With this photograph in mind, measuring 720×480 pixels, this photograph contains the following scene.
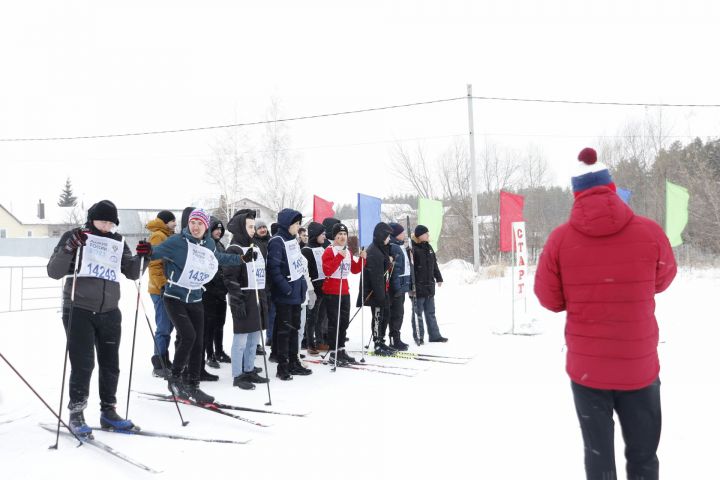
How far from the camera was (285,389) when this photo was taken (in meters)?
5.40

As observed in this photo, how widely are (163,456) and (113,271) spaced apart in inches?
58.5

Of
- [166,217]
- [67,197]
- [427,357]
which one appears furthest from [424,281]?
[67,197]

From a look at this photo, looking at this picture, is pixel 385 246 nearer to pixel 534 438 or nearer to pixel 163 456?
pixel 534 438

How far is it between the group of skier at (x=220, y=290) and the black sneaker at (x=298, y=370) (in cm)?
1

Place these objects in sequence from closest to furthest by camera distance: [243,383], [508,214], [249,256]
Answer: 1. [249,256]
2. [243,383]
3. [508,214]

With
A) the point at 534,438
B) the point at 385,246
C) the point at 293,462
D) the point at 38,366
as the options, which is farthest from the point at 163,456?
the point at 385,246

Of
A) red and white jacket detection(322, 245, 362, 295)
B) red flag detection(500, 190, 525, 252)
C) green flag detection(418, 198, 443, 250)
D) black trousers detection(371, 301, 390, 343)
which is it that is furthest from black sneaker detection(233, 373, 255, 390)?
red flag detection(500, 190, 525, 252)

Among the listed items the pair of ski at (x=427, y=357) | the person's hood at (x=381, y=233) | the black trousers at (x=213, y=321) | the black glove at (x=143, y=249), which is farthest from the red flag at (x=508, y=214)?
the black glove at (x=143, y=249)

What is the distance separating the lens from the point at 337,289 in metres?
6.61

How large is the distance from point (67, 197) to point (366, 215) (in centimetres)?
8122

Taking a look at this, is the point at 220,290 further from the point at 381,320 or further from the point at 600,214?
the point at 600,214

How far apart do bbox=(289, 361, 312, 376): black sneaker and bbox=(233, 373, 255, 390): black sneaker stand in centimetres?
77

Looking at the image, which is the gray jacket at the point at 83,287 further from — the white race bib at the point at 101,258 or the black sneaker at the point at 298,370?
the black sneaker at the point at 298,370

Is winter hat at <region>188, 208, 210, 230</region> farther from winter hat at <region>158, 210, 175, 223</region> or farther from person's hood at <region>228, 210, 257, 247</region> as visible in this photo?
winter hat at <region>158, 210, 175, 223</region>
